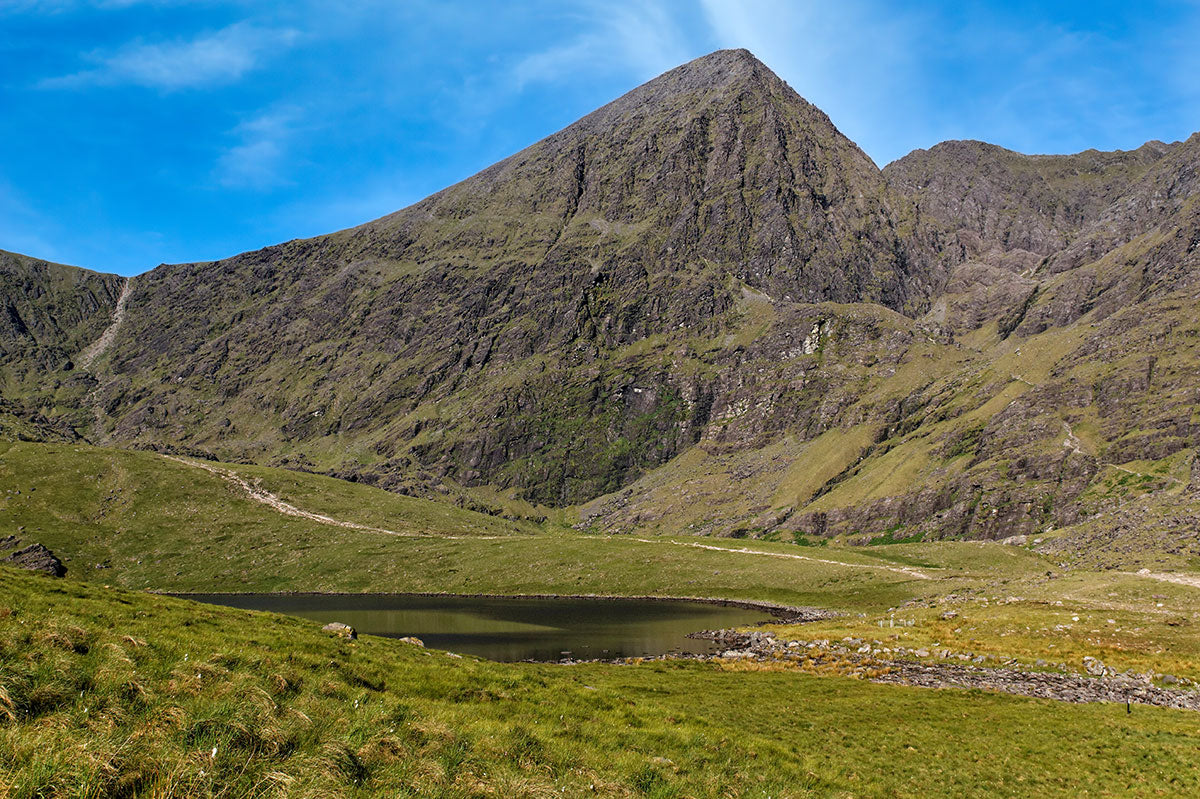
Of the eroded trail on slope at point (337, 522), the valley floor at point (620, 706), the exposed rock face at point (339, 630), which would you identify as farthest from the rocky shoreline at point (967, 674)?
the eroded trail on slope at point (337, 522)

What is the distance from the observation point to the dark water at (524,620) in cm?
6894

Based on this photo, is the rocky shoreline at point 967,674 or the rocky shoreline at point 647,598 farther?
the rocky shoreline at point 647,598

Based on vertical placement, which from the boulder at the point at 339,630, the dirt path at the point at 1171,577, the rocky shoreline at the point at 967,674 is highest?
the boulder at the point at 339,630

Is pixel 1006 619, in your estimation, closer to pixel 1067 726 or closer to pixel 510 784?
pixel 1067 726

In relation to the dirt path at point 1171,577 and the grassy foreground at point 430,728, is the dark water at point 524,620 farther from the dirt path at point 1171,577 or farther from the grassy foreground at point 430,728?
the dirt path at point 1171,577

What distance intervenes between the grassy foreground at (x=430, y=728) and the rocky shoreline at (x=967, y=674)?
175 inches

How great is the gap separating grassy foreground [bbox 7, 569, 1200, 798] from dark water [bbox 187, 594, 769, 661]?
101 ft

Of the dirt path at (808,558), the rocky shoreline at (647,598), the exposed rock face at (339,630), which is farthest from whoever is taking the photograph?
the dirt path at (808,558)

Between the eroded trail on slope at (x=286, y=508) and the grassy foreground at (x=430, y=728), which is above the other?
the grassy foreground at (x=430, y=728)

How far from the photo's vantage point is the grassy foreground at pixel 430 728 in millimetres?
9578

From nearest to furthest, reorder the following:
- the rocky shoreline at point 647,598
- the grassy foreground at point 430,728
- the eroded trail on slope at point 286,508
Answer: the grassy foreground at point 430,728
the rocky shoreline at point 647,598
the eroded trail on slope at point 286,508

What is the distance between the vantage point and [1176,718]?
3156 centimetres

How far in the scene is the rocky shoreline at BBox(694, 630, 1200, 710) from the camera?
3756cm

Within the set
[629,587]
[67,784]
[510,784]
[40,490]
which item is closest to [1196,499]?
[629,587]
